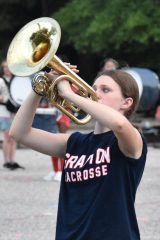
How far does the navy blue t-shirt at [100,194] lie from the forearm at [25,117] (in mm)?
315

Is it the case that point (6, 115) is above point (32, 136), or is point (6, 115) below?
below

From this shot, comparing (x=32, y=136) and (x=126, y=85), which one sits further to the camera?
(x=32, y=136)

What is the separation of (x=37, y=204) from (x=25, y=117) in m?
4.49

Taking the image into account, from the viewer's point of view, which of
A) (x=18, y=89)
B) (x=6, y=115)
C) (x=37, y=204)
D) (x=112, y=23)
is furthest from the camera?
(x=112, y=23)

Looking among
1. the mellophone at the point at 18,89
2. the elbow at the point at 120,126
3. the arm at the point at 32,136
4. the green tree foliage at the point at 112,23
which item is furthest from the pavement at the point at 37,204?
the green tree foliage at the point at 112,23

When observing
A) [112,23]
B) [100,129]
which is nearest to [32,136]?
[100,129]

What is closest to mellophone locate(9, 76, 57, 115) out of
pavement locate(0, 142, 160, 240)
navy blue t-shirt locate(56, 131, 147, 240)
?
pavement locate(0, 142, 160, 240)

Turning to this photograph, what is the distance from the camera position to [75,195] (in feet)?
11.2

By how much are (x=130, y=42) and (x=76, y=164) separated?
67.7 ft

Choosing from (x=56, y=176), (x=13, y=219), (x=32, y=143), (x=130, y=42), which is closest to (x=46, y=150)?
(x=32, y=143)

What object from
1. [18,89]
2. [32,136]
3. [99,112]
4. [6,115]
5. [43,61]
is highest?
[43,61]

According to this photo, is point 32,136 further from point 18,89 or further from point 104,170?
point 18,89

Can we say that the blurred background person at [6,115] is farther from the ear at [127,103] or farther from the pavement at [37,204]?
the ear at [127,103]

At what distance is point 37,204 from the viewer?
26.5ft
